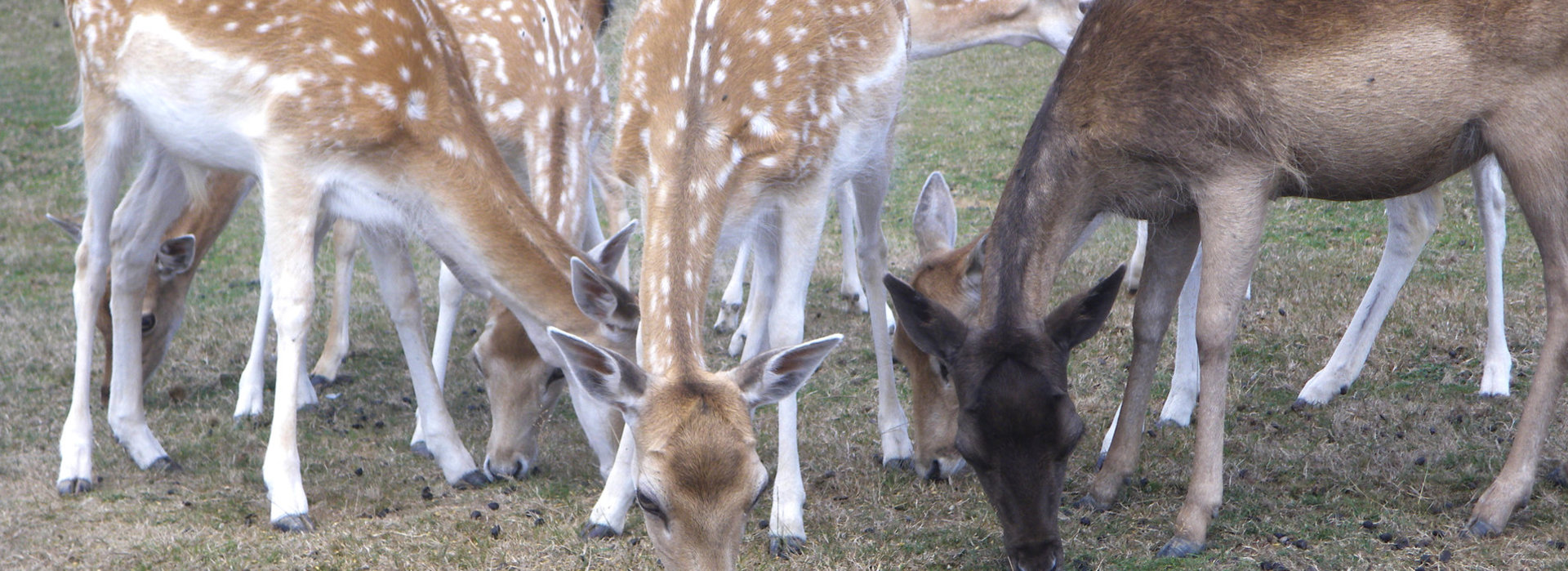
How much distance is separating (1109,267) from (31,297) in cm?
663

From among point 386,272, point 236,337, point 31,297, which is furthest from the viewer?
point 31,297

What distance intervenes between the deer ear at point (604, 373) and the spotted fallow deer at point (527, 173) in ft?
2.99

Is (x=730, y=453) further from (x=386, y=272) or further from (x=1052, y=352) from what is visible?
(x=386, y=272)

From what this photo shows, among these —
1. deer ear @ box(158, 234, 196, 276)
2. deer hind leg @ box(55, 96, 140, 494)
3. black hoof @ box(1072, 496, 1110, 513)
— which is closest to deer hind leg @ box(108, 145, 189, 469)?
deer hind leg @ box(55, 96, 140, 494)

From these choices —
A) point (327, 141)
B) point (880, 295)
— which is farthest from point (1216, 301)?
point (327, 141)

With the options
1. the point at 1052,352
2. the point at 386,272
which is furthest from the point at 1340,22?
the point at 386,272

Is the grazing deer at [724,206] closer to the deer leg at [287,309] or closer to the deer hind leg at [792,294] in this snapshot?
the deer hind leg at [792,294]

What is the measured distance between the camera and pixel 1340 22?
4062 mm

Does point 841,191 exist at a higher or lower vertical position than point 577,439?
higher

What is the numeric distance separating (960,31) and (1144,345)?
12.2 feet

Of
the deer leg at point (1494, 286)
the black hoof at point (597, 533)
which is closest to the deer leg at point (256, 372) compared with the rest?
the black hoof at point (597, 533)

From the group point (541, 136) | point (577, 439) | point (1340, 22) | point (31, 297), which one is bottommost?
Result: point (31, 297)

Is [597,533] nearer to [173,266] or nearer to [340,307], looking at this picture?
[340,307]

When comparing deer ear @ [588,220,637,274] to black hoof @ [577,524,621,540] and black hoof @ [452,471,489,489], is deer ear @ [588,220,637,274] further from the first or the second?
black hoof @ [452,471,489,489]
